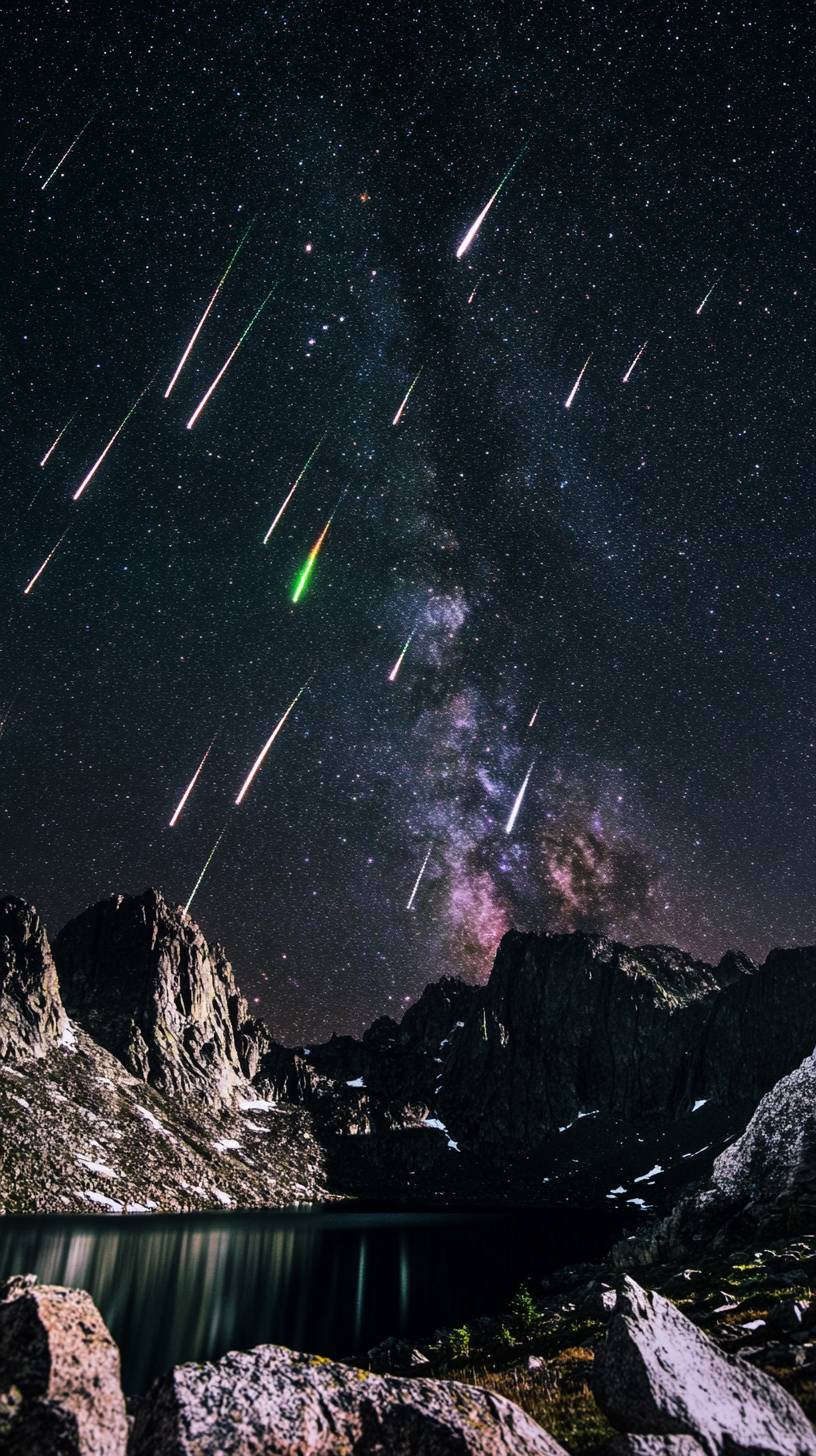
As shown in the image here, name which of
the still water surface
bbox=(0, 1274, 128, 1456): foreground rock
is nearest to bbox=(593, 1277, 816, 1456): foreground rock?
bbox=(0, 1274, 128, 1456): foreground rock

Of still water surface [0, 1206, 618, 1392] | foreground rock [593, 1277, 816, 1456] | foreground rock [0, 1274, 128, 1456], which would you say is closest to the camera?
foreground rock [0, 1274, 128, 1456]

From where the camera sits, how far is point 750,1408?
9352 mm

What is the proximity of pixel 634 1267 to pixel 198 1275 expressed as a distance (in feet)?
213

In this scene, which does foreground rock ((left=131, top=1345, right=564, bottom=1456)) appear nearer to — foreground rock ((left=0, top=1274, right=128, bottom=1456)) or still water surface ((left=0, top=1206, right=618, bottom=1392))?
foreground rock ((left=0, top=1274, right=128, bottom=1456))

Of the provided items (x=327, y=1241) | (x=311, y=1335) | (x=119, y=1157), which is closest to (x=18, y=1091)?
(x=119, y=1157)

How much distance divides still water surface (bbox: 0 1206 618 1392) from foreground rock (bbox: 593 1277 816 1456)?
84.0 feet

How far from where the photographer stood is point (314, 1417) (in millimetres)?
6770

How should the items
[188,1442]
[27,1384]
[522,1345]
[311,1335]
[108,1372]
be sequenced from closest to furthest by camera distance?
1. [188,1442]
2. [27,1384]
3. [108,1372]
4. [522,1345]
5. [311,1335]

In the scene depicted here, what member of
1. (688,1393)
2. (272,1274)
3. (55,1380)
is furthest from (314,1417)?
(272,1274)

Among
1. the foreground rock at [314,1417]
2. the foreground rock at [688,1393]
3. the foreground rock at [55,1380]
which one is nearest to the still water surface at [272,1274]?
the foreground rock at [688,1393]

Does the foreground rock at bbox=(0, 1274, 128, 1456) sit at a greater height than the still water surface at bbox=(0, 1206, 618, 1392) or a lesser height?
greater

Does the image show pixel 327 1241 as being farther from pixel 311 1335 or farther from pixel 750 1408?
pixel 750 1408

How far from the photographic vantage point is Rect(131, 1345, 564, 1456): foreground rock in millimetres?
6281

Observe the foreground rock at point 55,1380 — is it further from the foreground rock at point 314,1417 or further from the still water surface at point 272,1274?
the still water surface at point 272,1274
